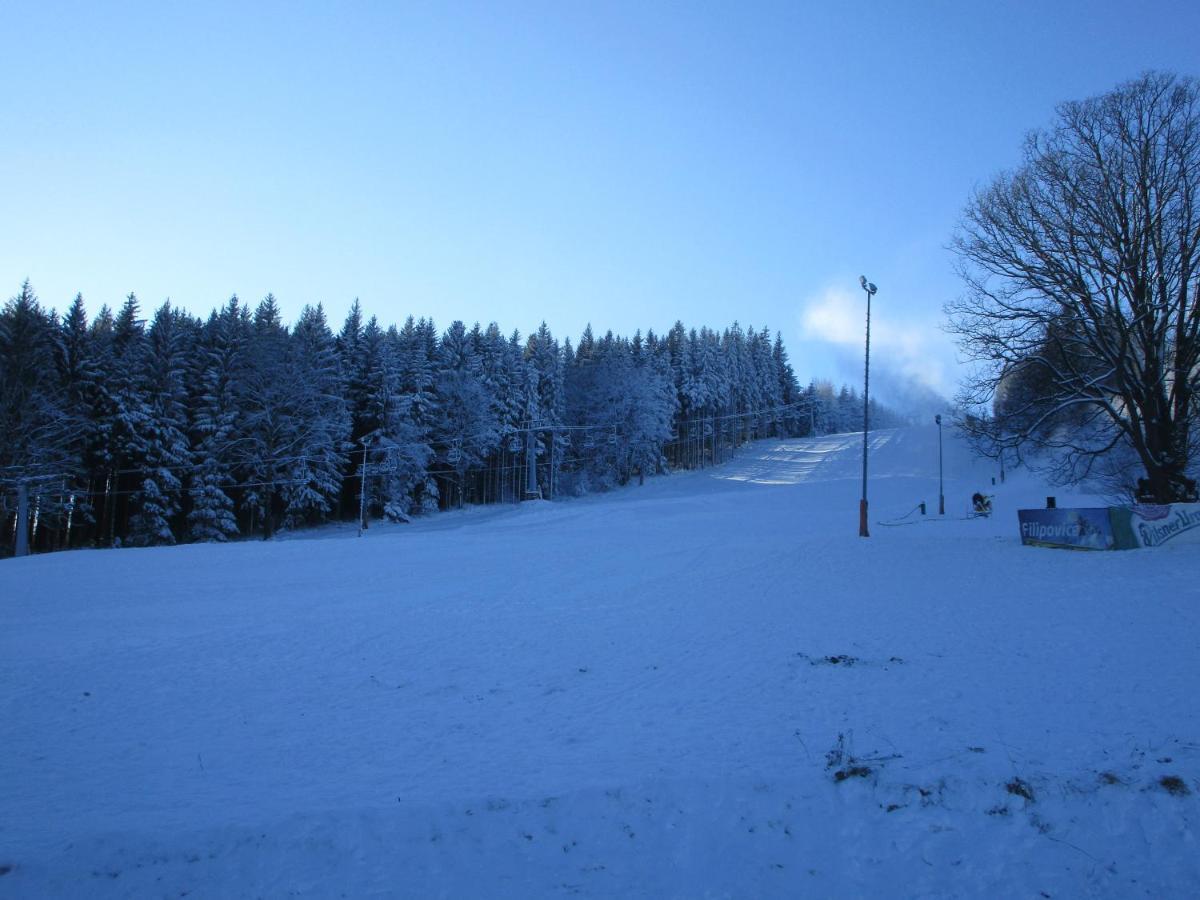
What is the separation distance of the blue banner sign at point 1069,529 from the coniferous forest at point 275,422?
35.9 m

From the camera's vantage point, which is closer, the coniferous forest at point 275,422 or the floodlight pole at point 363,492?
the coniferous forest at point 275,422

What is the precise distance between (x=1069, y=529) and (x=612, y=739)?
1865 centimetres

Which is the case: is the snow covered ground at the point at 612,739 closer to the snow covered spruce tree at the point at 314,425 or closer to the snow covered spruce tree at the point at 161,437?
the snow covered spruce tree at the point at 161,437

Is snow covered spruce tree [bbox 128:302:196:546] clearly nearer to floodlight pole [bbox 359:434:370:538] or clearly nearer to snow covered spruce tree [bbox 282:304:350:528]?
snow covered spruce tree [bbox 282:304:350:528]

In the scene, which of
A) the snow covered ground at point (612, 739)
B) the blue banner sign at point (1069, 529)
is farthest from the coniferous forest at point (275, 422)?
the blue banner sign at point (1069, 529)

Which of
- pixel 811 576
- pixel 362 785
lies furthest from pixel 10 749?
pixel 811 576

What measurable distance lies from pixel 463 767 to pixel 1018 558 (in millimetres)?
17292

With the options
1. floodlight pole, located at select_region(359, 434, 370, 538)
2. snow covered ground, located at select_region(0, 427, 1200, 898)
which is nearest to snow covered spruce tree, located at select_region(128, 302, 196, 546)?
floodlight pole, located at select_region(359, 434, 370, 538)

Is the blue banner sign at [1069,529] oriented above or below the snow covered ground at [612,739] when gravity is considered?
above

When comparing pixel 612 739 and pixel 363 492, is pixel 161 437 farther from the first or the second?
pixel 612 739

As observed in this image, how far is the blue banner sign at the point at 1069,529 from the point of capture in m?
18.5

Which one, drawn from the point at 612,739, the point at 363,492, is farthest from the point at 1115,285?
the point at 363,492

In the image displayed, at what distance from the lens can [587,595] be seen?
14.7 meters

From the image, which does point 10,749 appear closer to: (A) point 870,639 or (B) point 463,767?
(B) point 463,767
